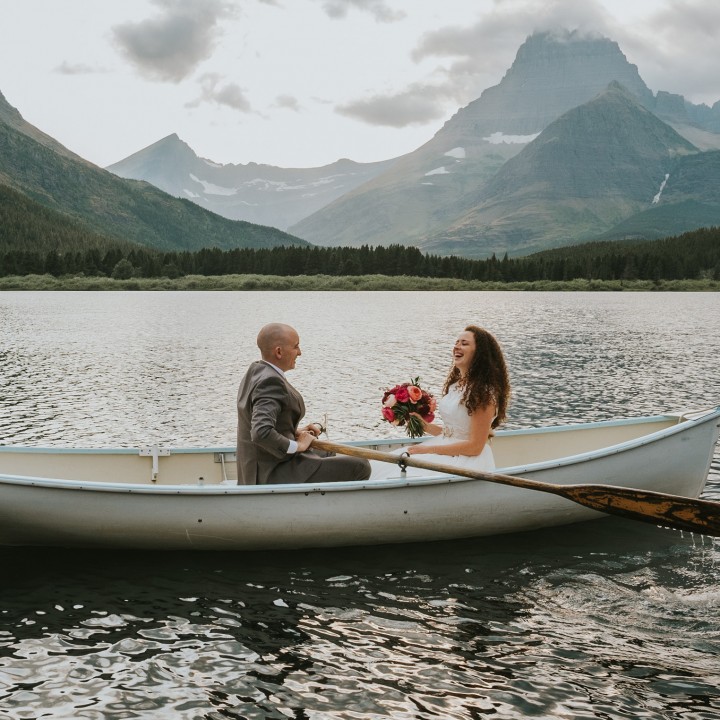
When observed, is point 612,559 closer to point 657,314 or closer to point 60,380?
point 60,380

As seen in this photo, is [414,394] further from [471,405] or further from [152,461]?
[152,461]

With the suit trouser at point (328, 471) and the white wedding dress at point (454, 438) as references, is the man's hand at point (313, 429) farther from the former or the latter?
the white wedding dress at point (454, 438)

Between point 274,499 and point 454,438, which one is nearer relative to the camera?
point 274,499

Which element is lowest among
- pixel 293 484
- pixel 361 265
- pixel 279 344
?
pixel 293 484

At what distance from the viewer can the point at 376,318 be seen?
66625mm

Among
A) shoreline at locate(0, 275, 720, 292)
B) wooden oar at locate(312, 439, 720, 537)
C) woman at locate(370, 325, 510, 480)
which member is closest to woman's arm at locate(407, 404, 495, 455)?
woman at locate(370, 325, 510, 480)

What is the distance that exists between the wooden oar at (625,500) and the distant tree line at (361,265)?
150m

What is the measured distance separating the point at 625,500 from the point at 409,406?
301cm

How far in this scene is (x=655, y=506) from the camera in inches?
331

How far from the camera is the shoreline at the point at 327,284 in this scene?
142m

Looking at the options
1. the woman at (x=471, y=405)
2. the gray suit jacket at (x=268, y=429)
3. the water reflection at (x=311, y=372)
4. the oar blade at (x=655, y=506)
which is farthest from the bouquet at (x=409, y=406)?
the water reflection at (x=311, y=372)

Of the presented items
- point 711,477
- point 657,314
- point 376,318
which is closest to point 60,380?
point 711,477

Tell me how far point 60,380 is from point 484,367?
2145cm

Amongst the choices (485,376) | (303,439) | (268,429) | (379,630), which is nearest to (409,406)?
(485,376)
